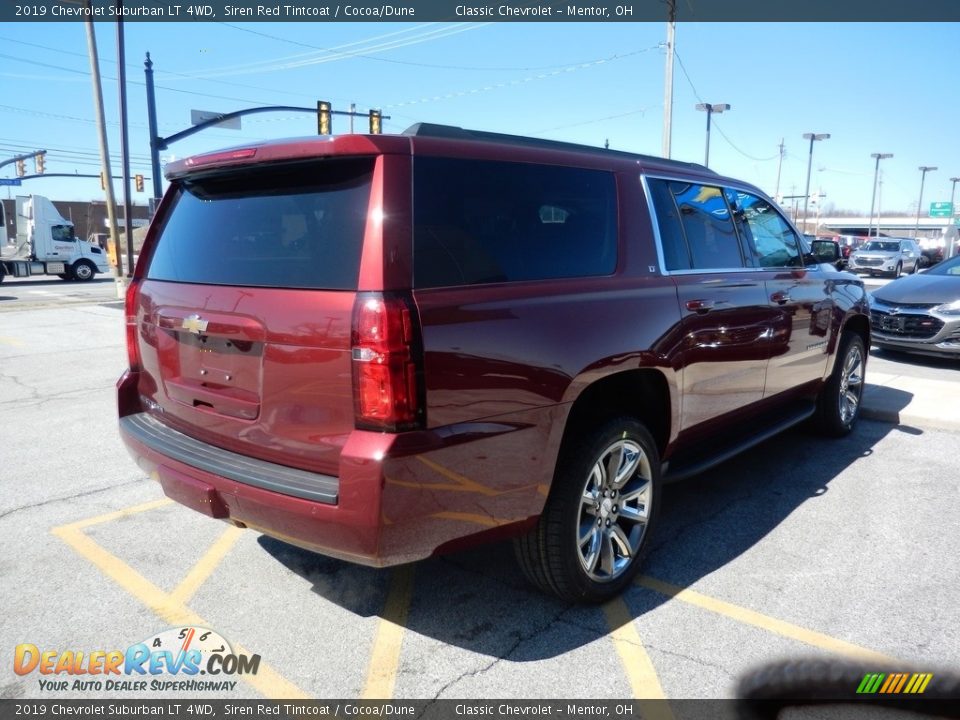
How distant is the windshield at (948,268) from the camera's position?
1015 cm

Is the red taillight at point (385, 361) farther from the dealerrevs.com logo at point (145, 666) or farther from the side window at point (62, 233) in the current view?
the side window at point (62, 233)

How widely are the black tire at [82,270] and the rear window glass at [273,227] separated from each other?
28.4 meters

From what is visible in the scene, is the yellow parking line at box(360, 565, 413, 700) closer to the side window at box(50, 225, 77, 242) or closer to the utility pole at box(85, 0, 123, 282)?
the utility pole at box(85, 0, 123, 282)

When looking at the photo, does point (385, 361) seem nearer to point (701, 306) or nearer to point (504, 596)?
point (504, 596)

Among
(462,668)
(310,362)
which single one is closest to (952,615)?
(462,668)

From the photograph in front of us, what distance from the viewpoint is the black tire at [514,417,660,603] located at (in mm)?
2900

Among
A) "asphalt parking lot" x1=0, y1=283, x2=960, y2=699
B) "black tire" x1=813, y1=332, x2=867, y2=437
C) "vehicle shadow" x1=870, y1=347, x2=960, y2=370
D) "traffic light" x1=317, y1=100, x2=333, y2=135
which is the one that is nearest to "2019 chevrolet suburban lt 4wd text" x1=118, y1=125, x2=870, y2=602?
"asphalt parking lot" x1=0, y1=283, x2=960, y2=699

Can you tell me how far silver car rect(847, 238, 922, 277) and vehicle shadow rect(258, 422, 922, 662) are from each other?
1043 inches

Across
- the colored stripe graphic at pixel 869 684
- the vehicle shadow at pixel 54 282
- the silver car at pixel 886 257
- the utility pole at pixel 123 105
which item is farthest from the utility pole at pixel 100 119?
the silver car at pixel 886 257

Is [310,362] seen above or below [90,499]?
above

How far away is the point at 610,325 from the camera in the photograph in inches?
118

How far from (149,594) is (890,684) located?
10.0 ft

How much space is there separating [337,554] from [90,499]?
108 inches

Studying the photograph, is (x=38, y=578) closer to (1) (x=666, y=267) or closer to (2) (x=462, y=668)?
(2) (x=462, y=668)
